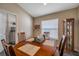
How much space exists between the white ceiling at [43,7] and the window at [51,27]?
145 mm

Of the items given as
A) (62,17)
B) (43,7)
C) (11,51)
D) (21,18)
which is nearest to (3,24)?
(21,18)

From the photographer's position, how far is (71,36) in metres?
1.59

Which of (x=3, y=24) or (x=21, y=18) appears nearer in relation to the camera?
(x=3, y=24)

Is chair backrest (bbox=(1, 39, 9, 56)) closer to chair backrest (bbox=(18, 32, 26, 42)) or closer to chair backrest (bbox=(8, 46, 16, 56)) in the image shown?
chair backrest (bbox=(8, 46, 16, 56))

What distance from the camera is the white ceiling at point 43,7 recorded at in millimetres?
1496

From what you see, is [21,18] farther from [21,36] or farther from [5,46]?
[5,46]

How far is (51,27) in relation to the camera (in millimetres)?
1596

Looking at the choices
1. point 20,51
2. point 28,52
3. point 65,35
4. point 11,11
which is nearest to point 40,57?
point 28,52

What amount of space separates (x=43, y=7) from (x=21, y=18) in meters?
0.38

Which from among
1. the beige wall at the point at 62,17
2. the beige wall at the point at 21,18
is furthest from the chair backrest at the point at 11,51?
the beige wall at the point at 62,17

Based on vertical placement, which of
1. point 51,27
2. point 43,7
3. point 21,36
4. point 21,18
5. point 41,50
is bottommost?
point 41,50

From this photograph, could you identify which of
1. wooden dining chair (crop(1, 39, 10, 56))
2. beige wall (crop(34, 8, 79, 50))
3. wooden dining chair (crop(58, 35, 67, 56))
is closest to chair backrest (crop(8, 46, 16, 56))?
wooden dining chair (crop(1, 39, 10, 56))

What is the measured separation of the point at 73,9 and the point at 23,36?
32.9 inches

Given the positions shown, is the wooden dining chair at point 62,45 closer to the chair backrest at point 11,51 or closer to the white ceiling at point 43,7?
the white ceiling at point 43,7
